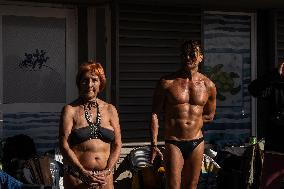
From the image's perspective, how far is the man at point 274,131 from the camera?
6.88 m

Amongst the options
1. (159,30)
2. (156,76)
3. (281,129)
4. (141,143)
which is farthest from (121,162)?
(281,129)

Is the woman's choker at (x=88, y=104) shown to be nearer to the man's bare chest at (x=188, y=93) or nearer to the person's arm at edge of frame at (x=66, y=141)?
the person's arm at edge of frame at (x=66, y=141)

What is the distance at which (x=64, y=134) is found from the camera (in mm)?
5164

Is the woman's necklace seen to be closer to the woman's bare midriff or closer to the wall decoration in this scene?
the woman's bare midriff

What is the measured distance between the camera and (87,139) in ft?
17.1

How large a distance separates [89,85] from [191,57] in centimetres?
173

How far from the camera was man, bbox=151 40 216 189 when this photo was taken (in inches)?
264

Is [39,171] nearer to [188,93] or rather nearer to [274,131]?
[188,93]

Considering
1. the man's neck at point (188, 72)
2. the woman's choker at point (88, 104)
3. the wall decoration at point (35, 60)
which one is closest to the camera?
the woman's choker at point (88, 104)

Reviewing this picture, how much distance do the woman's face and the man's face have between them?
1602mm

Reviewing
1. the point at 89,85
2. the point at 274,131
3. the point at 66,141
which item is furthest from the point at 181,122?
the point at 66,141

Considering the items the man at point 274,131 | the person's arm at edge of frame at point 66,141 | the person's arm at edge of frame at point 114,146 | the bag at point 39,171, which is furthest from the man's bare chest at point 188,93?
the bag at point 39,171

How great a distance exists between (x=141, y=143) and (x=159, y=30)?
1.73 m

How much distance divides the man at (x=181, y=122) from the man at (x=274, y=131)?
764mm
